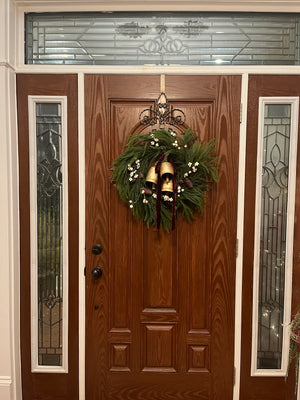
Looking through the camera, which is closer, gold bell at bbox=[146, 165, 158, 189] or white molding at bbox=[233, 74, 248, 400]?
gold bell at bbox=[146, 165, 158, 189]

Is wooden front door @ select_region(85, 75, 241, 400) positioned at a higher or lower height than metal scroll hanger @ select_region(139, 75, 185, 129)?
lower

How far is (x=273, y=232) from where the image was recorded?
6.96 feet

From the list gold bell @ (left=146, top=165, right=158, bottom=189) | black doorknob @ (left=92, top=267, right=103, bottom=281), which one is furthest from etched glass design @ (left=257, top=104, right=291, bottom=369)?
black doorknob @ (left=92, top=267, right=103, bottom=281)

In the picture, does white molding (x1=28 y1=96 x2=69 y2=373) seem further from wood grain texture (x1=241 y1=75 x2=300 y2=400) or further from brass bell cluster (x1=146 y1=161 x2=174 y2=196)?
wood grain texture (x1=241 y1=75 x2=300 y2=400)

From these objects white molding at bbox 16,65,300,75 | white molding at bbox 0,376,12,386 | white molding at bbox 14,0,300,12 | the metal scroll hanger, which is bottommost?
white molding at bbox 0,376,12,386

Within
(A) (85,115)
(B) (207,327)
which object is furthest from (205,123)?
(B) (207,327)

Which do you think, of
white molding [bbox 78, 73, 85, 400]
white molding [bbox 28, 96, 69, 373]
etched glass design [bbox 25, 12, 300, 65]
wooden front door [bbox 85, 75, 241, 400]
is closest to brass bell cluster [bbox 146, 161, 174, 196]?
wooden front door [bbox 85, 75, 241, 400]

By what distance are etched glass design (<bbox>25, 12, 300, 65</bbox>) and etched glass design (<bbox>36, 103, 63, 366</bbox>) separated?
15.4 inches

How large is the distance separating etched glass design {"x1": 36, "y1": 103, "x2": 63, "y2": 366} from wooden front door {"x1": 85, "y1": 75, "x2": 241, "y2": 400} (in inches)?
7.6

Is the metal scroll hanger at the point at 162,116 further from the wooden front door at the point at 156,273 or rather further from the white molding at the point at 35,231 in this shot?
the white molding at the point at 35,231

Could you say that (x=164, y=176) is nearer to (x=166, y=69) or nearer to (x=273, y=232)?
(x=166, y=69)

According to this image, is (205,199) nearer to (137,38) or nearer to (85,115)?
(85,115)

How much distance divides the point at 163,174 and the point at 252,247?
76 centimetres

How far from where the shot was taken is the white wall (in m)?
1.97
